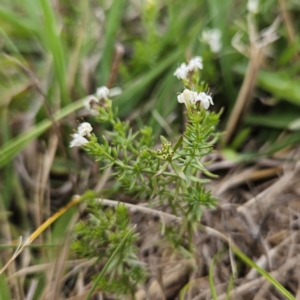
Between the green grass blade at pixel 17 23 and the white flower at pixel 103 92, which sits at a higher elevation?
the green grass blade at pixel 17 23

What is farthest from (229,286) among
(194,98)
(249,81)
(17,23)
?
(17,23)

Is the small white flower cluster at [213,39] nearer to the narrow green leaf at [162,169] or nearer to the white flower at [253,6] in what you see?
the white flower at [253,6]

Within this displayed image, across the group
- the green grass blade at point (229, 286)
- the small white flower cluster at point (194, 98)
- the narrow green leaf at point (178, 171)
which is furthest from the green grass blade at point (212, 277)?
the small white flower cluster at point (194, 98)

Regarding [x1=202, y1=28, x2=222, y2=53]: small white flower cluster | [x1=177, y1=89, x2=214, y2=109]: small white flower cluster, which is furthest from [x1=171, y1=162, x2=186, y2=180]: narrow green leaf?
[x1=202, y1=28, x2=222, y2=53]: small white flower cluster

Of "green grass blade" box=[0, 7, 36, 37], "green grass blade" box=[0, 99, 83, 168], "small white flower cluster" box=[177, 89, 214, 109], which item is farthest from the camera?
"green grass blade" box=[0, 7, 36, 37]

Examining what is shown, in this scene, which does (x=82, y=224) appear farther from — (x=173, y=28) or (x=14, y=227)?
(x=173, y=28)

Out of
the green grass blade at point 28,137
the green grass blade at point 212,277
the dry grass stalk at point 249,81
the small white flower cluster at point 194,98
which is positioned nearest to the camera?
the small white flower cluster at point 194,98

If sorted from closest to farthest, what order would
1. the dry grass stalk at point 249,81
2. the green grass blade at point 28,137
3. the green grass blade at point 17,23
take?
the green grass blade at point 28,137 < the dry grass stalk at point 249,81 < the green grass blade at point 17,23

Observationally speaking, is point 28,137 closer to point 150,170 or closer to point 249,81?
point 150,170

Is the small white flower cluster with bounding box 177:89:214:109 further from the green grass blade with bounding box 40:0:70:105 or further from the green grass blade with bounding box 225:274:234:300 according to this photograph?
the green grass blade with bounding box 40:0:70:105
